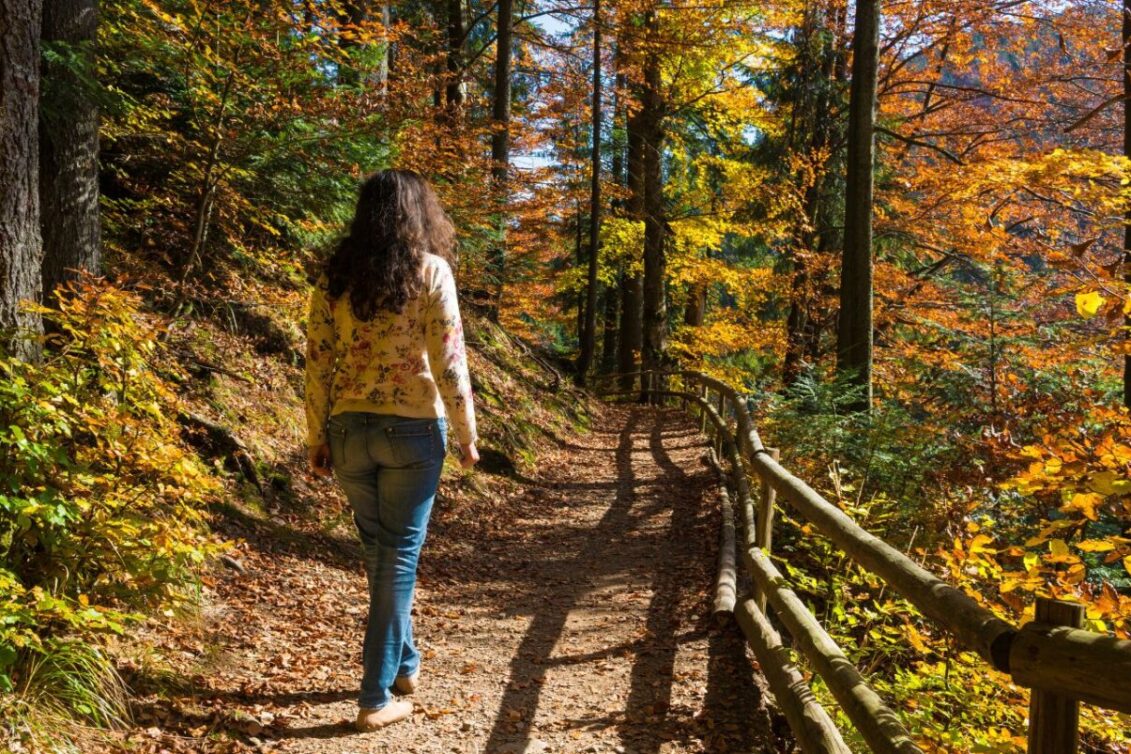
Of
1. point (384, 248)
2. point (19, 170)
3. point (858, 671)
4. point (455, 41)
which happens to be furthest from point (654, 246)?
point (858, 671)

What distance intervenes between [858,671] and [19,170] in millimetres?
4302

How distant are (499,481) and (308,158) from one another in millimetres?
4035

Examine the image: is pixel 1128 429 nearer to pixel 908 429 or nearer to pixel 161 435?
pixel 908 429

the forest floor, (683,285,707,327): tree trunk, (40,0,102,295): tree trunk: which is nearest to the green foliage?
the forest floor

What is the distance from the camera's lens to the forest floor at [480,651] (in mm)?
3449

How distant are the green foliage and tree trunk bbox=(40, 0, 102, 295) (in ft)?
5.76

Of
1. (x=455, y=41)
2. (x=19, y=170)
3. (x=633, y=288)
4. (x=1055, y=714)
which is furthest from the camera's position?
(x=633, y=288)

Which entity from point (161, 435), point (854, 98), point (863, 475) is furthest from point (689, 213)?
point (161, 435)

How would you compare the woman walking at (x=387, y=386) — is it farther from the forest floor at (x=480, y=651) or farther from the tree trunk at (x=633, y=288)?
the tree trunk at (x=633, y=288)

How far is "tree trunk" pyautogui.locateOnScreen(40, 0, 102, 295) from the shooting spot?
16.1 feet

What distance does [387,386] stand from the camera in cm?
330

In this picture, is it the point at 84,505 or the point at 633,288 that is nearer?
the point at 84,505

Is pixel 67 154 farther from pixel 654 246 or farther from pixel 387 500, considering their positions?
pixel 654 246

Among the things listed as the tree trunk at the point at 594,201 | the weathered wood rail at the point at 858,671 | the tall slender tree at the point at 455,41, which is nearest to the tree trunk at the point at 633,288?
the tree trunk at the point at 594,201
